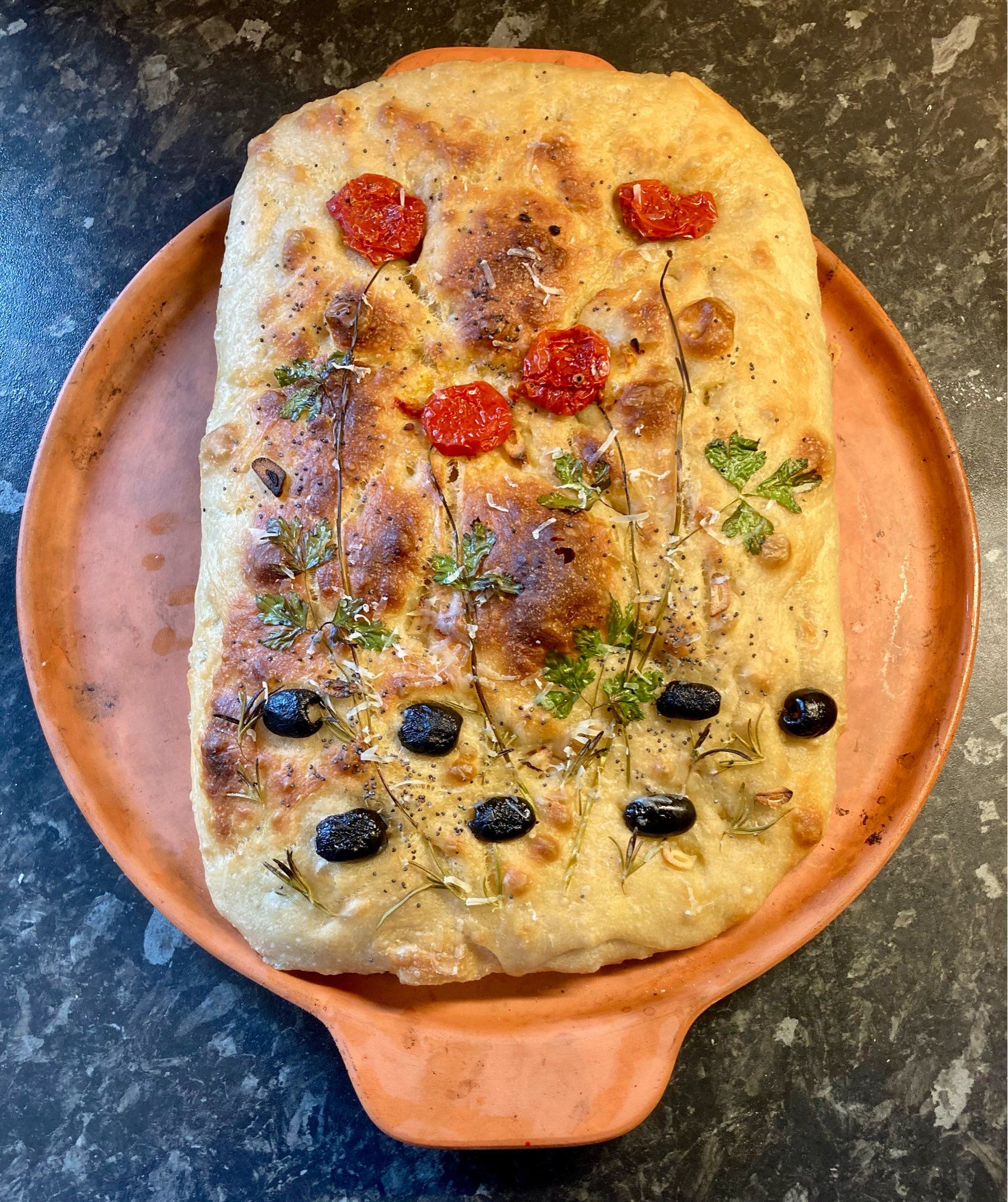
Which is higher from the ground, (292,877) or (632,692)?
(632,692)

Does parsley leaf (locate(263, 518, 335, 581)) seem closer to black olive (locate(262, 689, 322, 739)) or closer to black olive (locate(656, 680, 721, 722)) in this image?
black olive (locate(262, 689, 322, 739))

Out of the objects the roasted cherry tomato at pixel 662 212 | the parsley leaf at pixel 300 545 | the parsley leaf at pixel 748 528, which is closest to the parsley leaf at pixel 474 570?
the parsley leaf at pixel 300 545

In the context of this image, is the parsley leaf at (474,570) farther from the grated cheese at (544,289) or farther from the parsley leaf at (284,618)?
the grated cheese at (544,289)

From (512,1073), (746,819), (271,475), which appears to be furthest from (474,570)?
(512,1073)

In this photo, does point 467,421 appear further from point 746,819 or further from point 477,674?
point 746,819

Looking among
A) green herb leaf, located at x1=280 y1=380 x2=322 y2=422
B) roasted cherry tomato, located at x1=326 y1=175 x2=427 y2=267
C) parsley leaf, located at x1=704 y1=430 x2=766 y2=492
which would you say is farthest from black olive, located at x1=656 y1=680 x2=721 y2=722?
roasted cherry tomato, located at x1=326 y1=175 x2=427 y2=267
